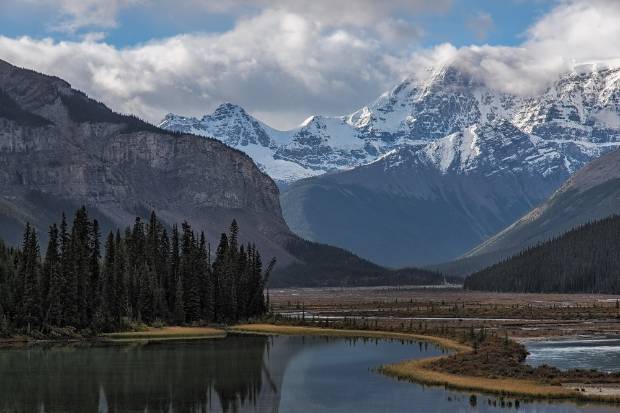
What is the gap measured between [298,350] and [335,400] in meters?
45.6

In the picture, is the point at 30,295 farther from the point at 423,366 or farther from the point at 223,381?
the point at 423,366

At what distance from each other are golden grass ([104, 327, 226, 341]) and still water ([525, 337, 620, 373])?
4971cm

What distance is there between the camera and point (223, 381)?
100188 millimetres

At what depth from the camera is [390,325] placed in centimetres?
17675

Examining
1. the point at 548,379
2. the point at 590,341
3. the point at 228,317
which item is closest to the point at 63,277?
the point at 228,317

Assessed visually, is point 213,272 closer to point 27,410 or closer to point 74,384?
point 74,384

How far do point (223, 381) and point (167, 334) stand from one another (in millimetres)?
60712

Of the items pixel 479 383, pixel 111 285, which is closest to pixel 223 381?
pixel 479 383

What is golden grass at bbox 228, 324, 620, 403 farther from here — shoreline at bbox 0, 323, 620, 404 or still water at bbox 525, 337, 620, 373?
still water at bbox 525, 337, 620, 373

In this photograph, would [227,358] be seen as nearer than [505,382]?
No

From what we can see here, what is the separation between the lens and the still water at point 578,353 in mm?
107812

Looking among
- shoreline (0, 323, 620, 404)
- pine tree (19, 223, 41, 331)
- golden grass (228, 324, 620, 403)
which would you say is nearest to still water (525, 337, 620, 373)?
shoreline (0, 323, 620, 404)

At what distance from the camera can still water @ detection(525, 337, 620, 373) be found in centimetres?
10781

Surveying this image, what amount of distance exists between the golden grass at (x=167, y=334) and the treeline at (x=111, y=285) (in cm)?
464
